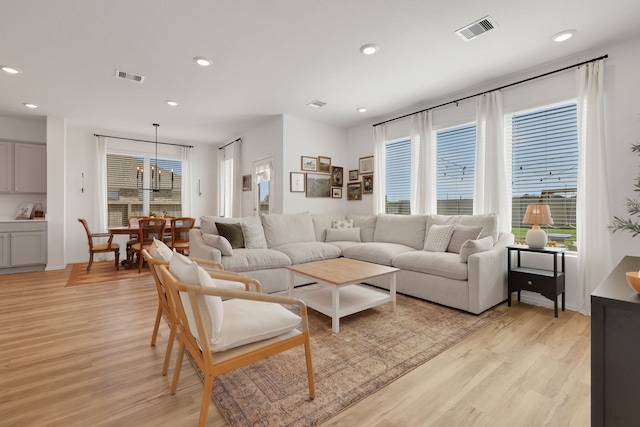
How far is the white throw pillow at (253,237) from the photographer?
395cm

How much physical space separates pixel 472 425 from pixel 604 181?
2831mm

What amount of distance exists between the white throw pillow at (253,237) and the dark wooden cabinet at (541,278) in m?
3.03

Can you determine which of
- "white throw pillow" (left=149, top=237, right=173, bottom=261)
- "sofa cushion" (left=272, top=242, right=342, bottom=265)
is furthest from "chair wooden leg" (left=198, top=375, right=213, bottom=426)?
"sofa cushion" (left=272, top=242, right=342, bottom=265)

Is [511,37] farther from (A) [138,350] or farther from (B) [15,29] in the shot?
(B) [15,29]

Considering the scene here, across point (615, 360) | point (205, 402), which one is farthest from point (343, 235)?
point (615, 360)

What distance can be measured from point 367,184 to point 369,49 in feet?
9.49

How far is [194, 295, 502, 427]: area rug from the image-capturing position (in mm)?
1587

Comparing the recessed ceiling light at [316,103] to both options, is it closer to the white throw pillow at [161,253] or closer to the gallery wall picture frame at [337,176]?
the gallery wall picture frame at [337,176]

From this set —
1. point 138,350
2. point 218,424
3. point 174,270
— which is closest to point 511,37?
point 174,270

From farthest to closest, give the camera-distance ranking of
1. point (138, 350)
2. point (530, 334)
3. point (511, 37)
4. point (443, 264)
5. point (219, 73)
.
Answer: point (219, 73), point (443, 264), point (511, 37), point (530, 334), point (138, 350)

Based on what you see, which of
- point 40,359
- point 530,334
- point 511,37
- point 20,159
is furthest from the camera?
point 20,159

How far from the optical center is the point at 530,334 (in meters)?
2.53

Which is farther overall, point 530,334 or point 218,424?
point 530,334

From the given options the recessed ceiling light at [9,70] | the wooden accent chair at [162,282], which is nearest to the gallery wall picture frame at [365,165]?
the wooden accent chair at [162,282]
